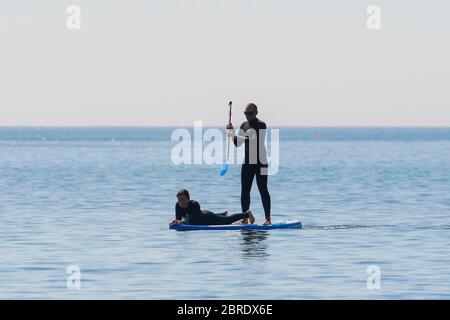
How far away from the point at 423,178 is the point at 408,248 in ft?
110

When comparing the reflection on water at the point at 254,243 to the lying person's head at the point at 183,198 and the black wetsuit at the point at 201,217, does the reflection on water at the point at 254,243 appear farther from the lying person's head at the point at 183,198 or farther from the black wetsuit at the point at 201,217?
the lying person's head at the point at 183,198

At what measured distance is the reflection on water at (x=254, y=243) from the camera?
20.8m

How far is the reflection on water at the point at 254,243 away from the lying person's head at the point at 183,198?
1.27m

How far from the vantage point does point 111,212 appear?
102ft

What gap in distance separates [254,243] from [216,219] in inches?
82.3

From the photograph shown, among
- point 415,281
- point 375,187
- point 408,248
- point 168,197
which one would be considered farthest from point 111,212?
point 375,187

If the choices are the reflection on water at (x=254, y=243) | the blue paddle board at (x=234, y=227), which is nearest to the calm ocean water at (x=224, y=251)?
the reflection on water at (x=254, y=243)

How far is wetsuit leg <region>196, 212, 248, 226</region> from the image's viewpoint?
2414cm

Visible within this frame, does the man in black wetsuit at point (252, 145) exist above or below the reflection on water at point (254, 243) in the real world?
above

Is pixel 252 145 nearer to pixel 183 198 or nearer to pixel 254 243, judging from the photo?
pixel 183 198

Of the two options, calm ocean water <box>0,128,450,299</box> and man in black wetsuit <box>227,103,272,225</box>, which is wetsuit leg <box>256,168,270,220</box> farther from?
calm ocean water <box>0,128,450,299</box>

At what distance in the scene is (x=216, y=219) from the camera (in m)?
24.2

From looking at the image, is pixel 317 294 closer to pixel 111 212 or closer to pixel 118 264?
pixel 118 264
